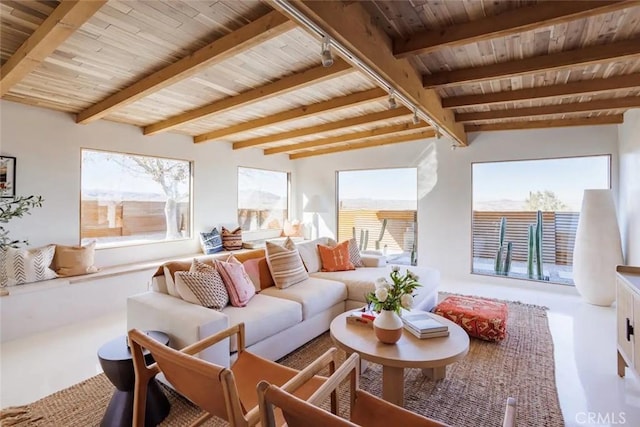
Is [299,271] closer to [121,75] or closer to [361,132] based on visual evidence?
[121,75]

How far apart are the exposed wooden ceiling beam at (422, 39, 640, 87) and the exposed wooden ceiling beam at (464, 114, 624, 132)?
8.01ft

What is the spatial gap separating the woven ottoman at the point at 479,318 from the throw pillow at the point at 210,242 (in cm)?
377

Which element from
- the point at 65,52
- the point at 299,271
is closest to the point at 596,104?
the point at 299,271

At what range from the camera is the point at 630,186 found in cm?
384

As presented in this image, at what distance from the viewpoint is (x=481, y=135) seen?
5336 millimetres

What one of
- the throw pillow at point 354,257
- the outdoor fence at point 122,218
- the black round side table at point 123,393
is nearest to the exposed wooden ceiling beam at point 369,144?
the throw pillow at point 354,257

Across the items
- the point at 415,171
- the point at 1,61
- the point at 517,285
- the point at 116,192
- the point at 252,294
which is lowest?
the point at 517,285

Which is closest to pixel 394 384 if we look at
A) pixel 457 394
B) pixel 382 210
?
pixel 457 394

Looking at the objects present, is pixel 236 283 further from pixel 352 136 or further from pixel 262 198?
pixel 262 198

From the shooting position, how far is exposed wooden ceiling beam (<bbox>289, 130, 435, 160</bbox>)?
18.8 feet

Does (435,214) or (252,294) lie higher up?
(435,214)

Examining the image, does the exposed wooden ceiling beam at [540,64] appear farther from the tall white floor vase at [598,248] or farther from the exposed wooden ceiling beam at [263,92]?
the tall white floor vase at [598,248]

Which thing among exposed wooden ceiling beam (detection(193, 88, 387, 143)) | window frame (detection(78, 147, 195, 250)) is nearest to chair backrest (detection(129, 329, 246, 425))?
exposed wooden ceiling beam (detection(193, 88, 387, 143))

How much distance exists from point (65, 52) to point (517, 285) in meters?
6.34
